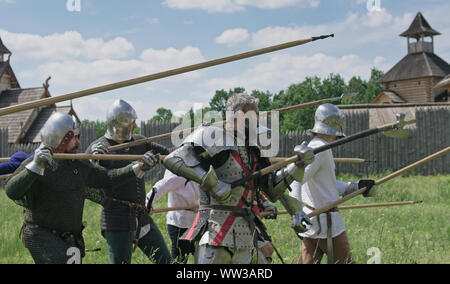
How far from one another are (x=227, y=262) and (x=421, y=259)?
10.5 feet

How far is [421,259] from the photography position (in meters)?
5.93

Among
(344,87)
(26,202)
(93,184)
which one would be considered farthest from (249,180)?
(344,87)

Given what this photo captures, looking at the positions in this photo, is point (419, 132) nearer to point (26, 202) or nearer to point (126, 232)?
point (126, 232)

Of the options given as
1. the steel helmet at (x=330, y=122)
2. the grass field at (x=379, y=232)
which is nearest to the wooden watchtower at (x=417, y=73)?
the grass field at (x=379, y=232)

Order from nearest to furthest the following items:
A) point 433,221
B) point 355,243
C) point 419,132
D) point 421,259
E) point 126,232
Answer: point 126,232, point 421,259, point 355,243, point 433,221, point 419,132

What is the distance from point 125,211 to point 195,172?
1462 millimetres

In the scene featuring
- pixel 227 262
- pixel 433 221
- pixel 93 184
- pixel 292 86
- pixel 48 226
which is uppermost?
pixel 292 86

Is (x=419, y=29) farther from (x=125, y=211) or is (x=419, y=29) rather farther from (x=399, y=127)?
(x=125, y=211)

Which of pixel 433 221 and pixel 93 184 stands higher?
pixel 93 184

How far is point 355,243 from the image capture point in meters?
6.86

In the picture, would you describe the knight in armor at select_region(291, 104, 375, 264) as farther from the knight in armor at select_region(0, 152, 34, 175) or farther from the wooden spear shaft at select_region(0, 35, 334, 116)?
the knight in armor at select_region(0, 152, 34, 175)

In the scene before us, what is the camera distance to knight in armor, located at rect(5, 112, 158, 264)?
385 cm

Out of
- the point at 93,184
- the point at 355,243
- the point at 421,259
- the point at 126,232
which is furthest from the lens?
the point at 355,243

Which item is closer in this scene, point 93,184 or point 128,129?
point 93,184
